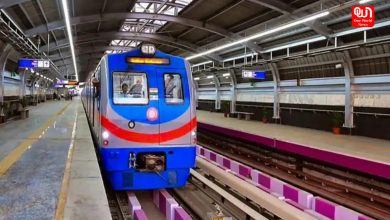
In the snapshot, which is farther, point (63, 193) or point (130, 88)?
point (130, 88)

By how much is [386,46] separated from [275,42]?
20.2 feet

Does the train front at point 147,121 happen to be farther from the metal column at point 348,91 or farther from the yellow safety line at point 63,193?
the metal column at point 348,91

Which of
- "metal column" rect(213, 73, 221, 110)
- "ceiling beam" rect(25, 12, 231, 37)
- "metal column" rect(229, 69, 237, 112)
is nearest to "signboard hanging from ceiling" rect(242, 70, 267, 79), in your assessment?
"ceiling beam" rect(25, 12, 231, 37)

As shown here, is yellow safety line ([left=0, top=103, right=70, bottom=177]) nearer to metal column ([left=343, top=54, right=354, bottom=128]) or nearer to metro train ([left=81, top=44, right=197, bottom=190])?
metro train ([left=81, top=44, right=197, bottom=190])

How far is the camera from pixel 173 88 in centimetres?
678

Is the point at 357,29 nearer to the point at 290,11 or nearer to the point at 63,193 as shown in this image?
the point at 290,11

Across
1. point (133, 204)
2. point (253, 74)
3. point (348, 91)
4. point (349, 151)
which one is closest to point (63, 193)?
point (133, 204)

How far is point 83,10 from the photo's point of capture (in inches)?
651

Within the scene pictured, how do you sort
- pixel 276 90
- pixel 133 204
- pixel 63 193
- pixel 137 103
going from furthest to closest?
pixel 276 90 → pixel 137 103 → pixel 133 204 → pixel 63 193

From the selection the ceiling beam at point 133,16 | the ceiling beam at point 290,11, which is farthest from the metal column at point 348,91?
the ceiling beam at point 133,16

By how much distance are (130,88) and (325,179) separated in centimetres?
602

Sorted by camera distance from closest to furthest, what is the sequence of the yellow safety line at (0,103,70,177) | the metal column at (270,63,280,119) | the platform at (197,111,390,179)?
the yellow safety line at (0,103,70,177)
the platform at (197,111,390,179)
the metal column at (270,63,280,119)

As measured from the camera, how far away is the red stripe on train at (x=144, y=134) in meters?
6.20

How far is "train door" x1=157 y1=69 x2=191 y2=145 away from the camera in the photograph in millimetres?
6473
